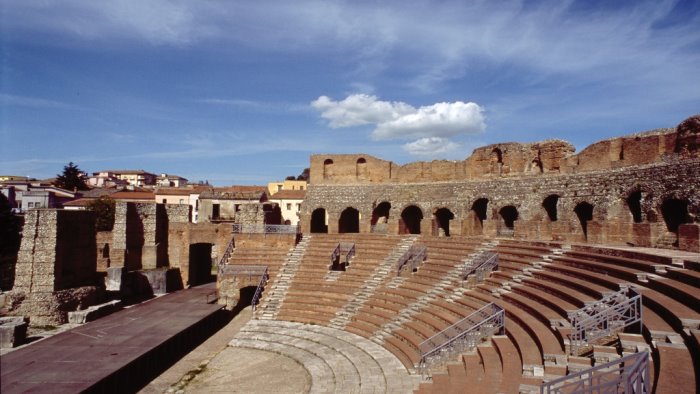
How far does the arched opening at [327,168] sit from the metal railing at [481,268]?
41.8 feet

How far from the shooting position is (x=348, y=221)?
2869 cm

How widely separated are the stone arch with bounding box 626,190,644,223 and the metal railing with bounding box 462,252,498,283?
5.94 m

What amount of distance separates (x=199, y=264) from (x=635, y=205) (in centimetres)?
2157

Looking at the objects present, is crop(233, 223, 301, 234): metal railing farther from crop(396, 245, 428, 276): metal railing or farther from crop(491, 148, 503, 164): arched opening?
crop(491, 148, 503, 164): arched opening

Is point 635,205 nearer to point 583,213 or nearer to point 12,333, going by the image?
point 583,213

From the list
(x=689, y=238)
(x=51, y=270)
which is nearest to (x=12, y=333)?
(x=51, y=270)

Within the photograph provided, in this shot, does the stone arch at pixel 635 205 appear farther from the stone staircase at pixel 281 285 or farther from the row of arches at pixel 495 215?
the stone staircase at pixel 281 285

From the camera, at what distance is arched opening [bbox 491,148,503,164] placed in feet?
74.9

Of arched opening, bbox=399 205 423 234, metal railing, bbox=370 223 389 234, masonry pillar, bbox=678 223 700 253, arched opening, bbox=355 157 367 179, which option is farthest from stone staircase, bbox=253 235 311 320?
masonry pillar, bbox=678 223 700 253

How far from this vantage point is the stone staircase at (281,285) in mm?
18484

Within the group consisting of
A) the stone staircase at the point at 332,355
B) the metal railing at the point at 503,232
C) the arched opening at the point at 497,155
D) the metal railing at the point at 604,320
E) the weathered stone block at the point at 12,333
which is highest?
the arched opening at the point at 497,155

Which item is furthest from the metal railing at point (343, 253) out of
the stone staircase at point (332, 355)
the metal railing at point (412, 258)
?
the stone staircase at point (332, 355)

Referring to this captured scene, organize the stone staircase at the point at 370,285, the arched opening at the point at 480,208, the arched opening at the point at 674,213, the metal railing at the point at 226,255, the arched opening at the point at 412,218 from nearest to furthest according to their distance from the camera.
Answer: the arched opening at the point at 674,213 → the stone staircase at the point at 370,285 → the metal railing at the point at 226,255 → the arched opening at the point at 480,208 → the arched opening at the point at 412,218

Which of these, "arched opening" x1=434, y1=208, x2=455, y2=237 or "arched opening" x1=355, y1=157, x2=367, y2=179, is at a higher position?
"arched opening" x1=355, y1=157, x2=367, y2=179
